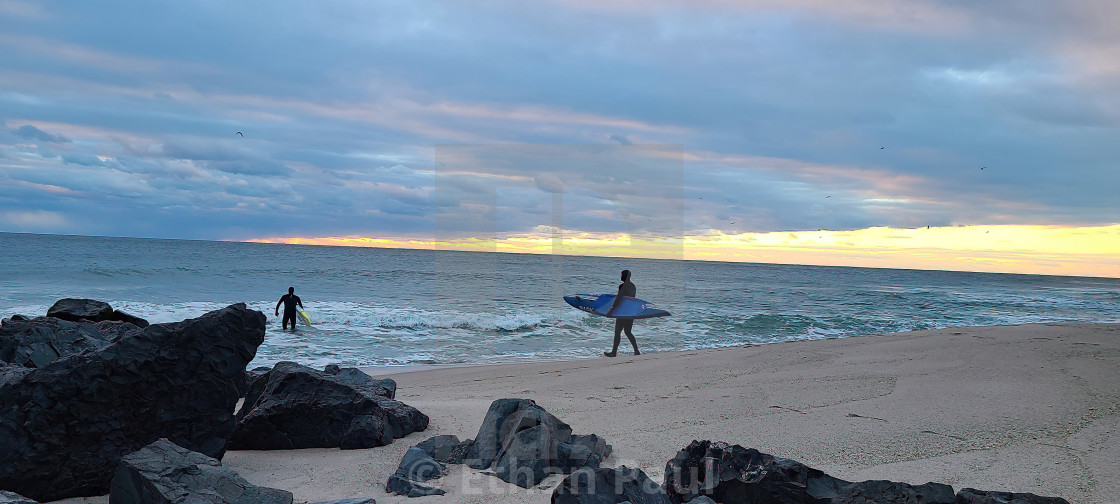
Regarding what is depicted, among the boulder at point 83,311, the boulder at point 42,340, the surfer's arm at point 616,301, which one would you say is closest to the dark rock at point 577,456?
the boulder at point 42,340

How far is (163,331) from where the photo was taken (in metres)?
4.00

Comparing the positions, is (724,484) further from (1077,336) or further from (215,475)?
(1077,336)

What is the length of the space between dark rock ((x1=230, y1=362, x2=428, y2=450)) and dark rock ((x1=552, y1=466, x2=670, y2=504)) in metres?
2.18

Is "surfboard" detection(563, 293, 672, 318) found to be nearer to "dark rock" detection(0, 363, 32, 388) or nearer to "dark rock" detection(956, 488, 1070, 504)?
"dark rock" detection(956, 488, 1070, 504)

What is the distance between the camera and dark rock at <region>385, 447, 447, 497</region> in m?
3.74

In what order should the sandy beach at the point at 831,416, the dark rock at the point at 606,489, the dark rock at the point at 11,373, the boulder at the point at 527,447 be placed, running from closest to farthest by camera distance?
the dark rock at the point at 606,489 < the dark rock at the point at 11,373 < the boulder at the point at 527,447 < the sandy beach at the point at 831,416

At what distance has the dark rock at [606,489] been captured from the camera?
304 cm

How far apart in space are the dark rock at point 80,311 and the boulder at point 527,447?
555cm

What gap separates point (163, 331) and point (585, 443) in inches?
112

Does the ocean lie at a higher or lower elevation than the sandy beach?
lower

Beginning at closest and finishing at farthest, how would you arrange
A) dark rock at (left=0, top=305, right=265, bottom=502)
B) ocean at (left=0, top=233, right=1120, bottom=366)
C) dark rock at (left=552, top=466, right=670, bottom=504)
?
dark rock at (left=552, top=466, right=670, bottom=504), dark rock at (left=0, top=305, right=265, bottom=502), ocean at (left=0, top=233, right=1120, bottom=366)

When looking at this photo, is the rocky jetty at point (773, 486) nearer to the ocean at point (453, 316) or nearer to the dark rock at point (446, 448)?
the dark rock at point (446, 448)

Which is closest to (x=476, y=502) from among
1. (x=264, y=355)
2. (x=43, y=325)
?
(x=43, y=325)

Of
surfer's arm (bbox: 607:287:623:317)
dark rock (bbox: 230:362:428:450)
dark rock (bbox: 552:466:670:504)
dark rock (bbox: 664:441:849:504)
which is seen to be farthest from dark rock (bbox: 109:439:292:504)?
surfer's arm (bbox: 607:287:623:317)
